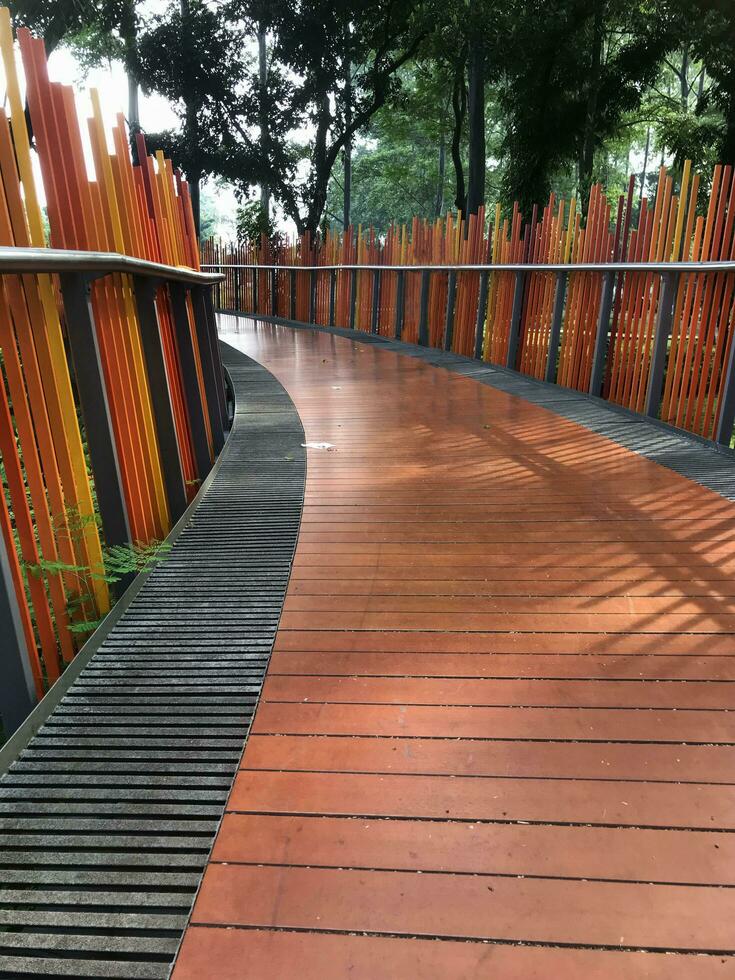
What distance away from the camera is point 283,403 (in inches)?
253

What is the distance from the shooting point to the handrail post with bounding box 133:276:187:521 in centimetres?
354

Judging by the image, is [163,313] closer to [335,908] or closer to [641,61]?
[335,908]

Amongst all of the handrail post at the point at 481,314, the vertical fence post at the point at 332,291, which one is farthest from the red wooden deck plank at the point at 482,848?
the vertical fence post at the point at 332,291

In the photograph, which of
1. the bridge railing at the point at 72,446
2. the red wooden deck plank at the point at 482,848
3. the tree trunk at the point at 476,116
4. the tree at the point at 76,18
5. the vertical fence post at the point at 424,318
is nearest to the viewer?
the red wooden deck plank at the point at 482,848

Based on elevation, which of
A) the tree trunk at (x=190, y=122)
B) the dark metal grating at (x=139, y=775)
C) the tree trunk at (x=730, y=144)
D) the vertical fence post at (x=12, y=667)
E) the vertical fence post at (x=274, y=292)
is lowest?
the vertical fence post at (x=274, y=292)

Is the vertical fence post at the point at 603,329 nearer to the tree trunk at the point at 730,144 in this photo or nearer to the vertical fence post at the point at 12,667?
the vertical fence post at the point at 12,667

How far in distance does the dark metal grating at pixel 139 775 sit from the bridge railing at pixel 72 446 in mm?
167

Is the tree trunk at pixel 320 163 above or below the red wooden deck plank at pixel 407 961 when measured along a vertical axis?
above

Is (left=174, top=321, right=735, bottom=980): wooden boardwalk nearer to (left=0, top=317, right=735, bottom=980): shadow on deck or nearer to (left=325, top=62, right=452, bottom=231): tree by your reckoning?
(left=0, top=317, right=735, bottom=980): shadow on deck

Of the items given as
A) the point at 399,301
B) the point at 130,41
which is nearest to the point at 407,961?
the point at 399,301

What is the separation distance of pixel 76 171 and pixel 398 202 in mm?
50416

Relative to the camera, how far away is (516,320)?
25.6 feet

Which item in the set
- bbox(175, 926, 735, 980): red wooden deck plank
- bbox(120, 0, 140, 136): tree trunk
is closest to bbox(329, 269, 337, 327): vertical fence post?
bbox(120, 0, 140, 136): tree trunk

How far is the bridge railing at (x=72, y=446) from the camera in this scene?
6.77 feet
